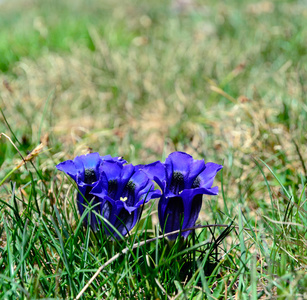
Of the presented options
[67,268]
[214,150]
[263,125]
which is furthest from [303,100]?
[67,268]

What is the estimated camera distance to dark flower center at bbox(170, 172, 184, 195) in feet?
4.88

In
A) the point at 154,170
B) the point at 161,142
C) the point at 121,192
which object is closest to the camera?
the point at 154,170

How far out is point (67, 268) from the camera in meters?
1.35

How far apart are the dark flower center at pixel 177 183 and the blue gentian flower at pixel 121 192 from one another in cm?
8

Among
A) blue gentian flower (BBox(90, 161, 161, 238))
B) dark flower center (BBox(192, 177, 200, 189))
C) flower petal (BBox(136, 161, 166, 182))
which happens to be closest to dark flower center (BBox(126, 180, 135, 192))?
blue gentian flower (BBox(90, 161, 161, 238))

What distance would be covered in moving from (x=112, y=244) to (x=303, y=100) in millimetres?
Result: 2208

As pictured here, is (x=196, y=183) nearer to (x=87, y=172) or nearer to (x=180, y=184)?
(x=180, y=184)

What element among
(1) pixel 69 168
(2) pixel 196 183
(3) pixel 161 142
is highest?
(1) pixel 69 168

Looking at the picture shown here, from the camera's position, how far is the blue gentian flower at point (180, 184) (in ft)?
4.64

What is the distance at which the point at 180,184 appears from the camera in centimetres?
150

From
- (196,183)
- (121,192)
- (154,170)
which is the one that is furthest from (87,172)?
(196,183)

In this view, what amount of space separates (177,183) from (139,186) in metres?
0.14

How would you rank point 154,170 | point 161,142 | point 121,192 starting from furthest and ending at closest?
point 161,142
point 121,192
point 154,170

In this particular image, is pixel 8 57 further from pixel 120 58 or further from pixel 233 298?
pixel 233 298
